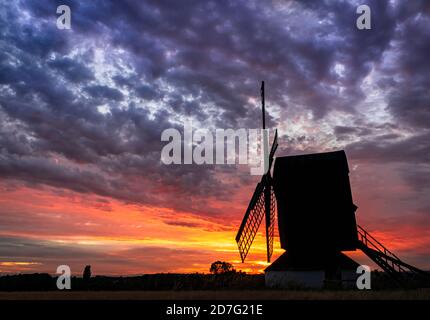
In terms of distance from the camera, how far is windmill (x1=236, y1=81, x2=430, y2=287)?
30156mm

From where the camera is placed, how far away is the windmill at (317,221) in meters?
30.2

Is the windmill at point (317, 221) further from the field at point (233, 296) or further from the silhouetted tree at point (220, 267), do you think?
the silhouetted tree at point (220, 267)

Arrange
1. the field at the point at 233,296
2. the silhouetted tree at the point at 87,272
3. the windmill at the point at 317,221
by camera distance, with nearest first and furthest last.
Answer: the field at the point at 233,296 < the windmill at the point at 317,221 < the silhouetted tree at the point at 87,272

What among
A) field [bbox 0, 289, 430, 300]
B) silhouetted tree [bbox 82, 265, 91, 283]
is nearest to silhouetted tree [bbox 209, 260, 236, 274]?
silhouetted tree [bbox 82, 265, 91, 283]

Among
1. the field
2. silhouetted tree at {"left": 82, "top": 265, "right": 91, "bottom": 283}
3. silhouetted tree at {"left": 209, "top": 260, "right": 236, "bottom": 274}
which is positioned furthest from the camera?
silhouetted tree at {"left": 209, "top": 260, "right": 236, "bottom": 274}

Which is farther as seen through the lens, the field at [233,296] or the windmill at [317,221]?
the windmill at [317,221]

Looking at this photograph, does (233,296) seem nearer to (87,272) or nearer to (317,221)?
(317,221)

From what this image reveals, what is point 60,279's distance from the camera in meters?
34.8

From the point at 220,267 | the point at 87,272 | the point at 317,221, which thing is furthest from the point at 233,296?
the point at 220,267

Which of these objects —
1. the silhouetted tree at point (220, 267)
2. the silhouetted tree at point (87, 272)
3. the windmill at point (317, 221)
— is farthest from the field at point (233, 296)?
the silhouetted tree at point (220, 267)

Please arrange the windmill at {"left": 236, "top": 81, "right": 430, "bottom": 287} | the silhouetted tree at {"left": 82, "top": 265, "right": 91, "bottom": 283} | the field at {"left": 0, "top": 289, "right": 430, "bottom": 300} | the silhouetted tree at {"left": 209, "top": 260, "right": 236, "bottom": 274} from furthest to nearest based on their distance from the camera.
A: the silhouetted tree at {"left": 209, "top": 260, "right": 236, "bottom": 274}, the silhouetted tree at {"left": 82, "top": 265, "right": 91, "bottom": 283}, the windmill at {"left": 236, "top": 81, "right": 430, "bottom": 287}, the field at {"left": 0, "top": 289, "right": 430, "bottom": 300}

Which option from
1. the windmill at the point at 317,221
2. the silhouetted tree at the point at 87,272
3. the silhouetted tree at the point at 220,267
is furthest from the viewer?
the silhouetted tree at the point at 220,267

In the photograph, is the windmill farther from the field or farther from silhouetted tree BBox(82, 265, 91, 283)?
silhouetted tree BBox(82, 265, 91, 283)
